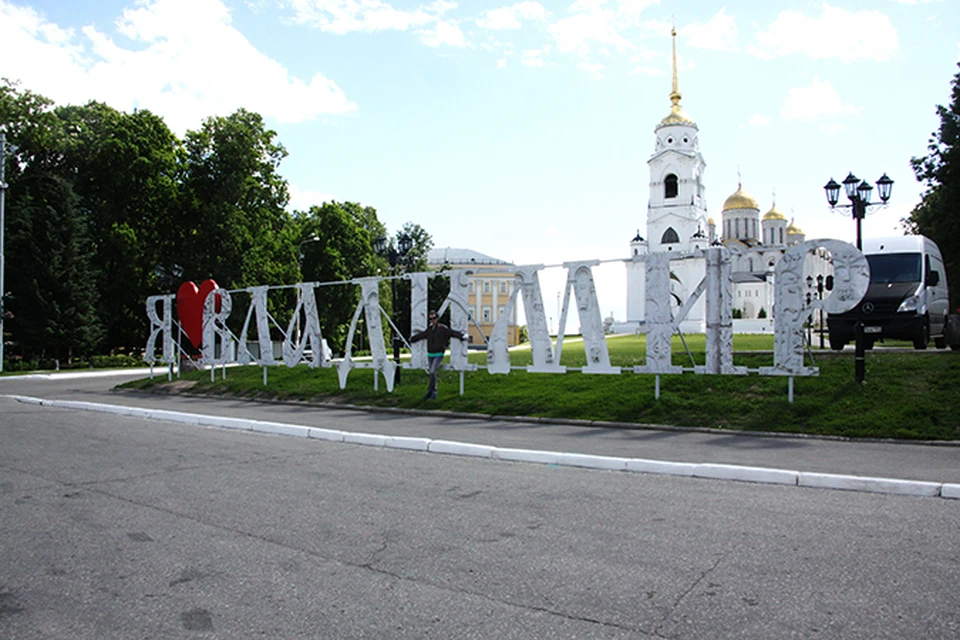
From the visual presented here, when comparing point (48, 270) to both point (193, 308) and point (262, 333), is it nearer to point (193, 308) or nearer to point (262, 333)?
point (193, 308)

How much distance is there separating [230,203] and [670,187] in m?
74.6

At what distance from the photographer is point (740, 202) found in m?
115

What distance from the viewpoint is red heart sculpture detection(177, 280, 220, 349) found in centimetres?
2369

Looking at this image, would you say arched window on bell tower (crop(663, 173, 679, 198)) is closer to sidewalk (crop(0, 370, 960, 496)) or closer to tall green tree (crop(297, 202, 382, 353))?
tall green tree (crop(297, 202, 382, 353))

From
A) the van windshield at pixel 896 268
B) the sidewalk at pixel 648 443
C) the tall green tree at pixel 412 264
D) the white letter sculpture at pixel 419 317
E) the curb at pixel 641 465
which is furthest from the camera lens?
the tall green tree at pixel 412 264

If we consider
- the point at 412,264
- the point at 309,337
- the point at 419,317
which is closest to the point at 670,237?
the point at 412,264

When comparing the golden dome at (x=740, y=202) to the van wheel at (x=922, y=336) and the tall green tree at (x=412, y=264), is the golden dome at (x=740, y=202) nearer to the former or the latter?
the tall green tree at (x=412, y=264)

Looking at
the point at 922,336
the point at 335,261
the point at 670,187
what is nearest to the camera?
the point at 922,336

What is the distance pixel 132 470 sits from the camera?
8648 mm

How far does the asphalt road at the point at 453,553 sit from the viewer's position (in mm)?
4082

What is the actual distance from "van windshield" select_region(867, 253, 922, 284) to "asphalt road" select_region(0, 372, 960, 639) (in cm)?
1100

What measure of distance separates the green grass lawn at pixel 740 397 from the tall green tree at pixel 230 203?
84.8ft

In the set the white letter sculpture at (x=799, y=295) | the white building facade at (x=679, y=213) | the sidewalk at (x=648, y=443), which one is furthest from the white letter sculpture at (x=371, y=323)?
the white building facade at (x=679, y=213)

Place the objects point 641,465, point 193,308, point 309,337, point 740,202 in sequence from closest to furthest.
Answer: point 641,465 → point 309,337 → point 193,308 → point 740,202
